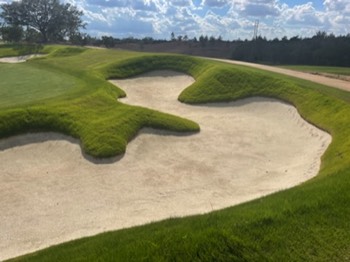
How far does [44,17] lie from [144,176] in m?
92.0

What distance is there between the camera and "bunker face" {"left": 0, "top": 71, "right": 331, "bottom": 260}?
43.8ft

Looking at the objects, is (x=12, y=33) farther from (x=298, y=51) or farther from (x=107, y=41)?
(x=298, y=51)

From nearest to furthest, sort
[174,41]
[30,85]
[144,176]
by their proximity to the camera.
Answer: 1. [144,176]
2. [30,85]
3. [174,41]

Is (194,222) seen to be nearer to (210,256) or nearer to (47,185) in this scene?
(210,256)

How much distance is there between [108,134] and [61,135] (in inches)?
95.7

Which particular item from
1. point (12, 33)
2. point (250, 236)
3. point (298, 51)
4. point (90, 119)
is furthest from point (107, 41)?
point (250, 236)

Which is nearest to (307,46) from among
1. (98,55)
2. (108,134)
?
(98,55)

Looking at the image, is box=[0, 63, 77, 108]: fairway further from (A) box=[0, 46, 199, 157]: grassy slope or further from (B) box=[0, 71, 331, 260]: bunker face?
(B) box=[0, 71, 331, 260]: bunker face

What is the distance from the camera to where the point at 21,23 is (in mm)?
95438

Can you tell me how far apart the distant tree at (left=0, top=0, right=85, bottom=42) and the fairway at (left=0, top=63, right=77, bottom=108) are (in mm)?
67309

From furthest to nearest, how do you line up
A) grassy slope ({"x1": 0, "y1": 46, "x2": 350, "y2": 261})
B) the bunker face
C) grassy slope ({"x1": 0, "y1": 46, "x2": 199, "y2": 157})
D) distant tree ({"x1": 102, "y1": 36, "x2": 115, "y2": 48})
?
distant tree ({"x1": 102, "y1": 36, "x2": 115, "y2": 48})
grassy slope ({"x1": 0, "y1": 46, "x2": 199, "y2": 157})
the bunker face
grassy slope ({"x1": 0, "y1": 46, "x2": 350, "y2": 261})

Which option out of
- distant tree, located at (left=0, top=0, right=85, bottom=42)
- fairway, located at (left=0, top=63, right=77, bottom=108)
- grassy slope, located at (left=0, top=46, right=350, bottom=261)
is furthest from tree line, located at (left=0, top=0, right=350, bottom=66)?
grassy slope, located at (left=0, top=46, right=350, bottom=261)

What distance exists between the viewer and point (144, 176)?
16.8 meters

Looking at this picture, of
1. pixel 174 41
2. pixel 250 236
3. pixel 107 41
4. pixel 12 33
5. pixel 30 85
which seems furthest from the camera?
pixel 174 41
